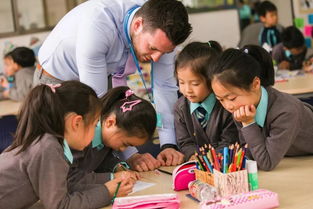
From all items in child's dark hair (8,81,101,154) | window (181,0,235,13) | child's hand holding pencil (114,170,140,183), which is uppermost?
window (181,0,235,13)

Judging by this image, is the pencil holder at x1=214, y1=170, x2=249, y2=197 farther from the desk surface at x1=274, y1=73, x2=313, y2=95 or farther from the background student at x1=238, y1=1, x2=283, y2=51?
the background student at x1=238, y1=1, x2=283, y2=51

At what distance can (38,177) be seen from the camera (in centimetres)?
154

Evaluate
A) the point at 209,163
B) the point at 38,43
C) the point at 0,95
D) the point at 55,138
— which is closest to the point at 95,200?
the point at 55,138

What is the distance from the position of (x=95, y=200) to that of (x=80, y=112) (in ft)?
0.92

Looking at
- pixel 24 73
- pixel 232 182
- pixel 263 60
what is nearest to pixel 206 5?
pixel 24 73

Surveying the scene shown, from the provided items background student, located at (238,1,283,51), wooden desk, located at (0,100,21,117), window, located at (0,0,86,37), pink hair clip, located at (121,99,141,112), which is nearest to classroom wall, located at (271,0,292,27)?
background student, located at (238,1,283,51)

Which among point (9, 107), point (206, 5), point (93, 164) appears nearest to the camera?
point (93, 164)

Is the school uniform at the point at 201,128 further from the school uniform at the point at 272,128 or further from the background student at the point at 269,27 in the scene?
the background student at the point at 269,27

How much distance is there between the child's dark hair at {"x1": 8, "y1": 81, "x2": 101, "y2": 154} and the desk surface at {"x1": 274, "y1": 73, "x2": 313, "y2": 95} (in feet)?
7.29

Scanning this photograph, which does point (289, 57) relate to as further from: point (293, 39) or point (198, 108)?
point (198, 108)

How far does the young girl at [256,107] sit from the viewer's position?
1856 millimetres

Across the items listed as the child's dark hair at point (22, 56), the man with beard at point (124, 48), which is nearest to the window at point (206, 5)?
the child's dark hair at point (22, 56)

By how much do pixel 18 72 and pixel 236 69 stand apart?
3286 millimetres

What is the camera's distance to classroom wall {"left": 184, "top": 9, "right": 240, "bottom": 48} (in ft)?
21.0
